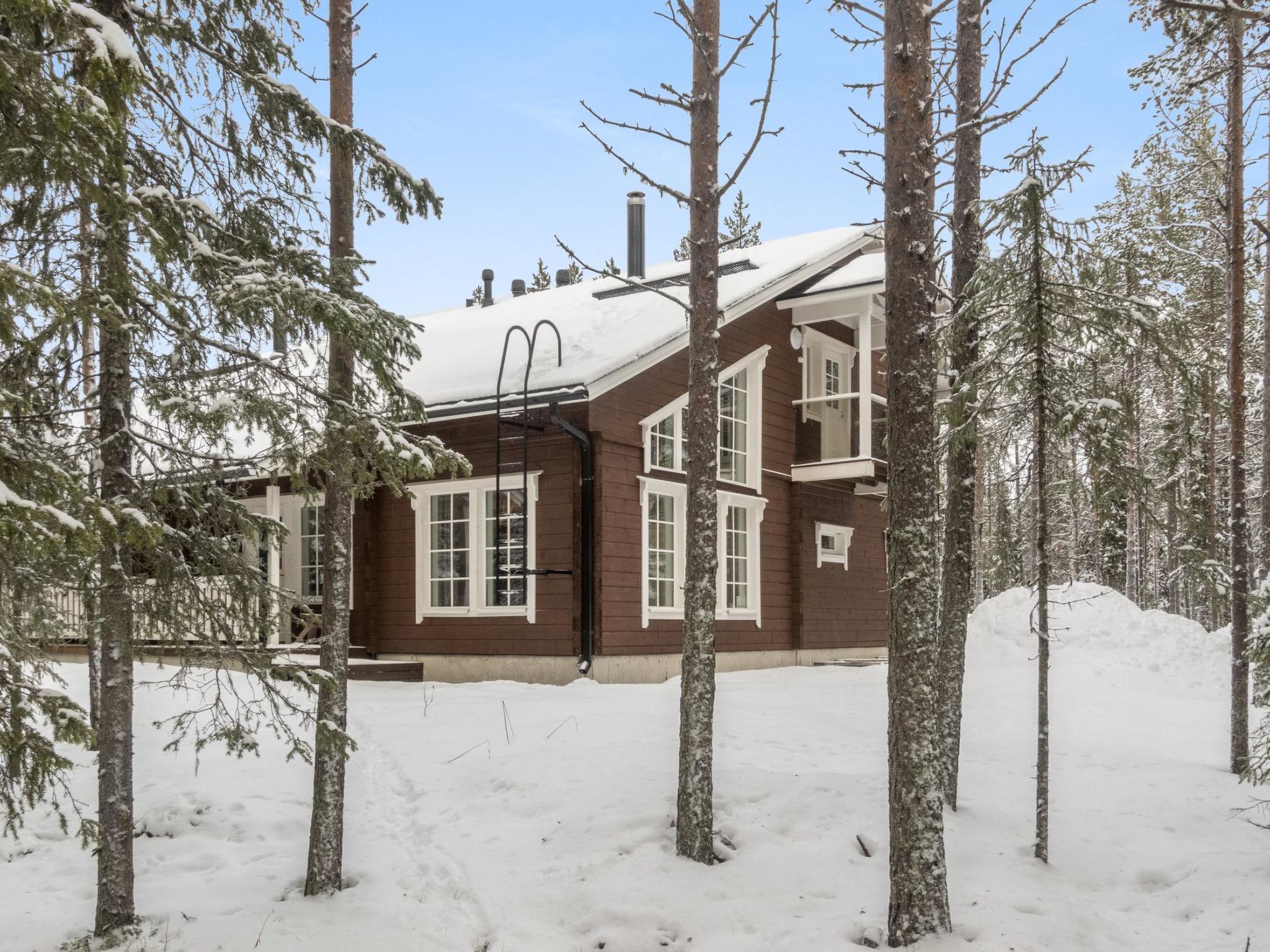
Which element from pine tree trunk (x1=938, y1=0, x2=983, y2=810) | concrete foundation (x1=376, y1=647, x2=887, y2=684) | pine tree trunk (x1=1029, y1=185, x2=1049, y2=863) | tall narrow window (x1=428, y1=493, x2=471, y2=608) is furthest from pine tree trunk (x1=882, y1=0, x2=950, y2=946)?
tall narrow window (x1=428, y1=493, x2=471, y2=608)

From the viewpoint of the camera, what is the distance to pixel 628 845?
7699mm

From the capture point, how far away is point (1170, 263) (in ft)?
59.3

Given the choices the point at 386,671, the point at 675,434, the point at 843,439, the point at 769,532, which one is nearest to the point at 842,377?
the point at 843,439

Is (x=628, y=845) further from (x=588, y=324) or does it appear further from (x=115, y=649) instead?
(x=588, y=324)

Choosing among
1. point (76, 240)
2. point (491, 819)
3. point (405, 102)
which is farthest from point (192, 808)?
point (405, 102)

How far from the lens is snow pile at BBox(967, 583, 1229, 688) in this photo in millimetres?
16406

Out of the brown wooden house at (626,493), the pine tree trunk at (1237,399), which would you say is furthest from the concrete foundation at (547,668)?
the pine tree trunk at (1237,399)

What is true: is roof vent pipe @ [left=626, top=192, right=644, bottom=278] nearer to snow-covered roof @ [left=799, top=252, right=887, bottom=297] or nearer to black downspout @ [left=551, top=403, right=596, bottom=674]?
snow-covered roof @ [left=799, top=252, right=887, bottom=297]

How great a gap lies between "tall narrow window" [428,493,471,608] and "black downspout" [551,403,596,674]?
1.84 metres

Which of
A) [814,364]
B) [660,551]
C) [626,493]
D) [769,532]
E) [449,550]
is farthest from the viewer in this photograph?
[814,364]

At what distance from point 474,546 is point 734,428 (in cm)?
415

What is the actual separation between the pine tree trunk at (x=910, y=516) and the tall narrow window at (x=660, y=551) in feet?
26.4

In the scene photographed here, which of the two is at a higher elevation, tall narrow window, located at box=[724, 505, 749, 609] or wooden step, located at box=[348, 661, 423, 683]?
tall narrow window, located at box=[724, 505, 749, 609]

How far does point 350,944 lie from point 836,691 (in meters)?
8.03
